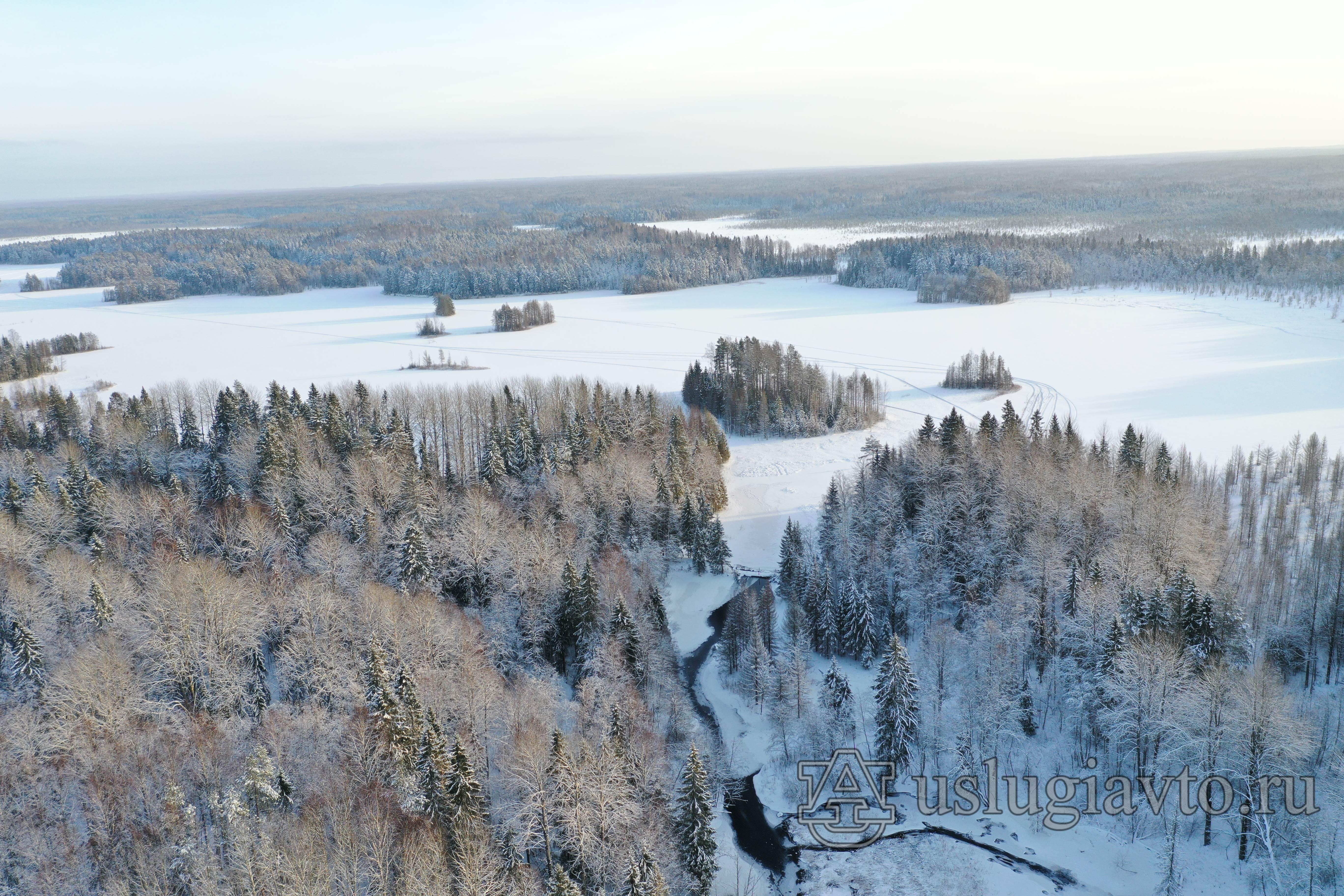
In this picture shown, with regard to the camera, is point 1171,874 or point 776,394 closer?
point 1171,874

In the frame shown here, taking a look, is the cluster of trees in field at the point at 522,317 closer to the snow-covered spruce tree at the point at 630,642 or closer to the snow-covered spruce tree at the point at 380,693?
the snow-covered spruce tree at the point at 630,642

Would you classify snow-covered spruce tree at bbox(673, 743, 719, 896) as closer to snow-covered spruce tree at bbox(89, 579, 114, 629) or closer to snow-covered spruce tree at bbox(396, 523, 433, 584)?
snow-covered spruce tree at bbox(396, 523, 433, 584)

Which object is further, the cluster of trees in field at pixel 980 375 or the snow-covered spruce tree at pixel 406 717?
the cluster of trees in field at pixel 980 375

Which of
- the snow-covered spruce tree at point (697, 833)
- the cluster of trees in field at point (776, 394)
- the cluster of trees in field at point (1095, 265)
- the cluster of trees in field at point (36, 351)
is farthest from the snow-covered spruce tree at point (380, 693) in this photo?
the cluster of trees in field at point (1095, 265)

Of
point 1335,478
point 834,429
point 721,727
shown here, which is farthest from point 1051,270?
point 721,727

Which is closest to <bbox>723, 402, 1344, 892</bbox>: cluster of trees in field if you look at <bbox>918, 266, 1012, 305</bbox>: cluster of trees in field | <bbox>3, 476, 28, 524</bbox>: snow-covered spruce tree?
<bbox>3, 476, 28, 524</bbox>: snow-covered spruce tree

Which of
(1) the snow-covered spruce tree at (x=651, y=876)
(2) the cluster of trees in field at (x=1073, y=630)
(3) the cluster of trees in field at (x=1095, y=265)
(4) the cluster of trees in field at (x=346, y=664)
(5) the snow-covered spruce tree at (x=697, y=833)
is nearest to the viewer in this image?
(1) the snow-covered spruce tree at (x=651, y=876)

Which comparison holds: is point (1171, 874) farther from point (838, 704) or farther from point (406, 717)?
point (406, 717)

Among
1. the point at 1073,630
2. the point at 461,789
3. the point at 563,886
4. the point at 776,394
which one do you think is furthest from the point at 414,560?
the point at 776,394
